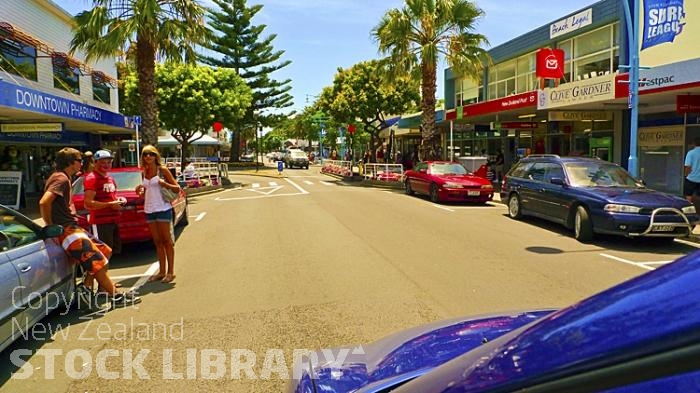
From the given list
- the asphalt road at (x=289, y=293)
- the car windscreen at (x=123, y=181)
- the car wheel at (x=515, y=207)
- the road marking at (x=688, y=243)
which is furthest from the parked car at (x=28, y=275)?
the car wheel at (x=515, y=207)

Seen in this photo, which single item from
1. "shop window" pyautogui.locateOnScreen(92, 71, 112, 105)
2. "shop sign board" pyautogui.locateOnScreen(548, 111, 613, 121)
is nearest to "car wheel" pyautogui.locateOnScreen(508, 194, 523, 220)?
"shop sign board" pyautogui.locateOnScreen(548, 111, 613, 121)

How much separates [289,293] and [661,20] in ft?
36.5

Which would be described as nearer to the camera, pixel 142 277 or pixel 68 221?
pixel 68 221

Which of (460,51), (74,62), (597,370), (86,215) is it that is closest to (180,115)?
(74,62)

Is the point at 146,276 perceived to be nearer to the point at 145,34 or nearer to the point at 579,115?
the point at 145,34

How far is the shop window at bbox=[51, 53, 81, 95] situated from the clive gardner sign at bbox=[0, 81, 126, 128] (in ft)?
9.82

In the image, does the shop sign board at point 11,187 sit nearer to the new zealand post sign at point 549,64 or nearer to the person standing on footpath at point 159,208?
the person standing on footpath at point 159,208

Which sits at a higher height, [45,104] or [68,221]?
[45,104]

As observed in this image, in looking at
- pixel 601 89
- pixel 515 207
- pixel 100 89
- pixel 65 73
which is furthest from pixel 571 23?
pixel 100 89

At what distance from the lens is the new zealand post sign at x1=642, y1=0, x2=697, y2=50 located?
40.0ft

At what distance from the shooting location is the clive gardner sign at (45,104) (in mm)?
13289

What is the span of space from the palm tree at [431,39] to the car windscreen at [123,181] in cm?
1576

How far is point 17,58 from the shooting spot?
19.3 metres

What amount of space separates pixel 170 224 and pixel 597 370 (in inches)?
275
